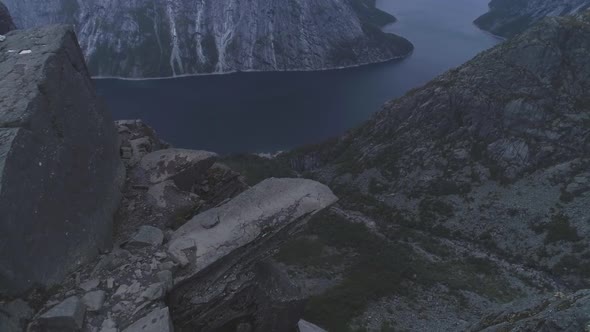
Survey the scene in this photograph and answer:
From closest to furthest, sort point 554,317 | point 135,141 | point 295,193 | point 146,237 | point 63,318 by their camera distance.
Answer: point 63,318, point 554,317, point 146,237, point 295,193, point 135,141

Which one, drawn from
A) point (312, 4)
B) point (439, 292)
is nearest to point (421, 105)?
point (439, 292)

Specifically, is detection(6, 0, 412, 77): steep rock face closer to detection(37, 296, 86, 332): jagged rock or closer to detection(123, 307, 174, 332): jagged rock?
detection(123, 307, 174, 332): jagged rock

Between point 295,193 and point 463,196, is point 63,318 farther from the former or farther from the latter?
point 463,196

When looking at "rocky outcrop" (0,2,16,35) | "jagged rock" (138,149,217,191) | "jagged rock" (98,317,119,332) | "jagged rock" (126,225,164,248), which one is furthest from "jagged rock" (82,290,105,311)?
"rocky outcrop" (0,2,16,35)

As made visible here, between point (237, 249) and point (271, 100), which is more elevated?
point (237, 249)

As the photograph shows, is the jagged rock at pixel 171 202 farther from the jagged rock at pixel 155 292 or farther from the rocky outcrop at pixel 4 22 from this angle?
the rocky outcrop at pixel 4 22

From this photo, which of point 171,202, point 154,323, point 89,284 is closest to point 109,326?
point 154,323

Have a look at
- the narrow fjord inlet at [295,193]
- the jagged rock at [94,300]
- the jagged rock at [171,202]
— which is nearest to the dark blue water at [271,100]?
the narrow fjord inlet at [295,193]
